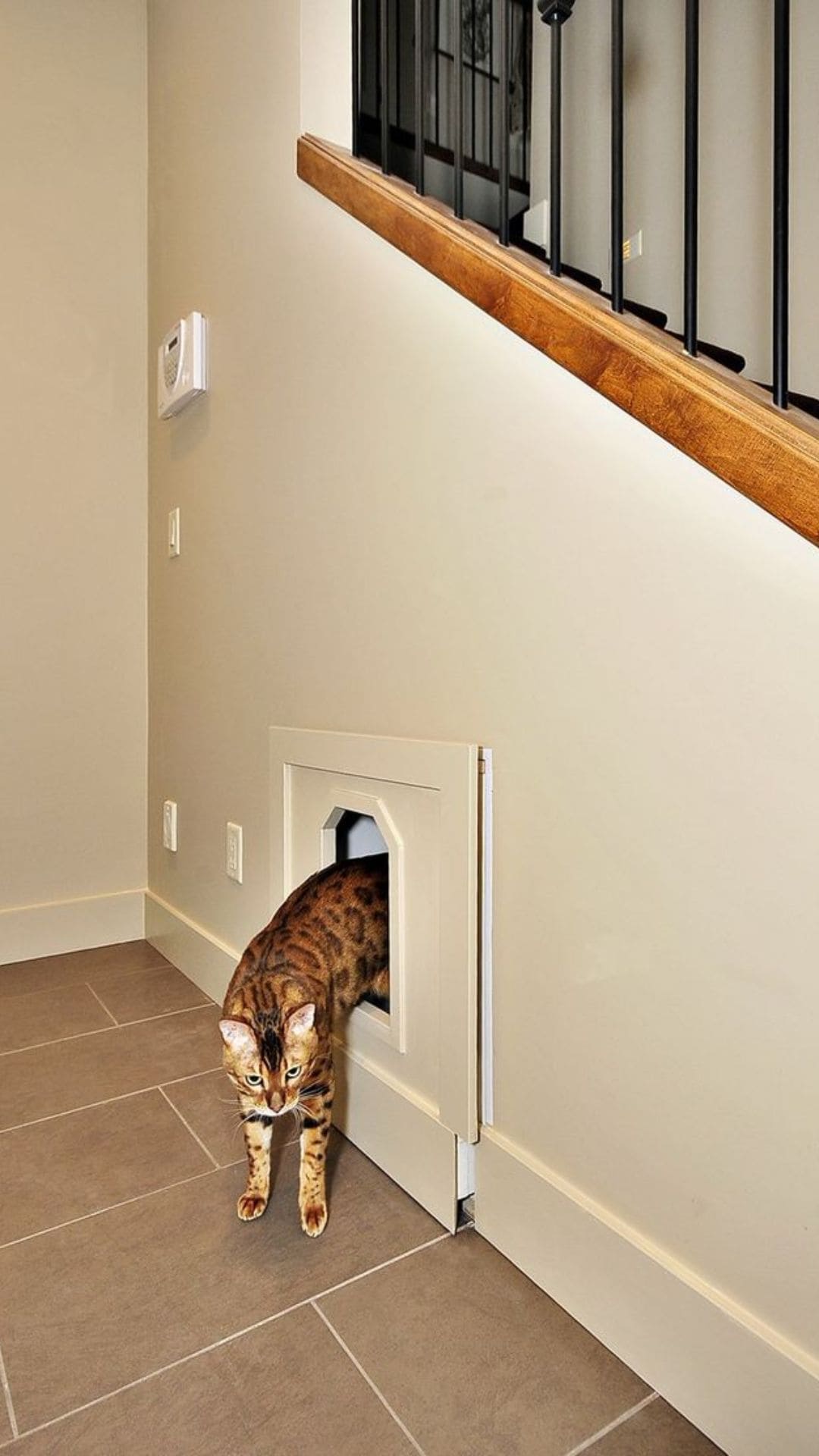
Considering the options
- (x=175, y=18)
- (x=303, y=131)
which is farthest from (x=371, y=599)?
(x=175, y=18)

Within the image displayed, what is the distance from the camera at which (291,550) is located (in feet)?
5.29

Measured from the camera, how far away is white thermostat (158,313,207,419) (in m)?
2.00

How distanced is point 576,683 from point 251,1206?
89 cm

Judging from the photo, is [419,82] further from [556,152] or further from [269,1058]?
[269,1058]

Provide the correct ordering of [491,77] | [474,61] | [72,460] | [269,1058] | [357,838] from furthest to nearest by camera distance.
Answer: [474,61]
[491,77]
[72,460]
[357,838]
[269,1058]

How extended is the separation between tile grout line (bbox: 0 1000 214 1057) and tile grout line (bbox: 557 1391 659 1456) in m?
1.30

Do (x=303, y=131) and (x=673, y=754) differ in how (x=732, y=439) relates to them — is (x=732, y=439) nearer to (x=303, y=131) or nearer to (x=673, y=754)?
(x=673, y=754)

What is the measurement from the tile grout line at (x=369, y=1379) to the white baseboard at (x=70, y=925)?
1639mm

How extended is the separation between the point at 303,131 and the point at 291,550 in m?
0.81

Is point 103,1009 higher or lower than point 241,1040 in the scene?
lower

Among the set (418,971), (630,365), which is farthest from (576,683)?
(418,971)

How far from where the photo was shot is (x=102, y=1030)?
1.81 meters

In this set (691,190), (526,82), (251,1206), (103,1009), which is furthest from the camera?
(526,82)

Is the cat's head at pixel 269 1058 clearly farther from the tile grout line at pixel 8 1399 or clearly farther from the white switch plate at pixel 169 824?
the white switch plate at pixel 169 824
